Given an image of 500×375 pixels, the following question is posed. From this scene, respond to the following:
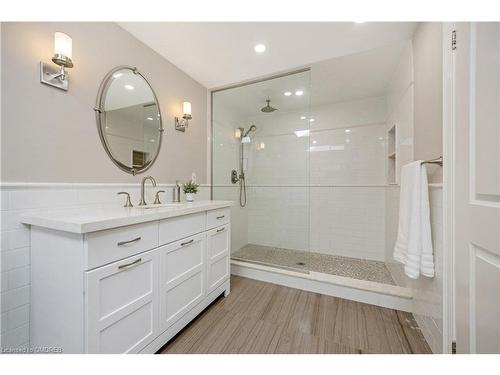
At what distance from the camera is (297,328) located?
1.41 meters

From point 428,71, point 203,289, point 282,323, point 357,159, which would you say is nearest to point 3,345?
point 203,289

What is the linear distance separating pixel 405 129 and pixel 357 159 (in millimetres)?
977

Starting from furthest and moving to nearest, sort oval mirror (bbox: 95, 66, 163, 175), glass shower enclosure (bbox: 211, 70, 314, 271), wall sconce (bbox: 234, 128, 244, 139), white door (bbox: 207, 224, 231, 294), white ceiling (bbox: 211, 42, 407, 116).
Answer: wall sconce (bbox: 234, 128, 244, 139) < glass shower enclosure (bbox: 211, 70, 314, 271) < white ceiling (bbox: 211, 42, 407, 116) < white door (bbox: 207, 224, 231, 294) < oval mirror (bbox: 95, 66, 163, 175)

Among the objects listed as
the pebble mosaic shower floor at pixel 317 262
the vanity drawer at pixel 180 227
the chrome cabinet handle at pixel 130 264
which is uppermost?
the vanity drawer at pixel 180 227

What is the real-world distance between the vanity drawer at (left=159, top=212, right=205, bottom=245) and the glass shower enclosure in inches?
42.4

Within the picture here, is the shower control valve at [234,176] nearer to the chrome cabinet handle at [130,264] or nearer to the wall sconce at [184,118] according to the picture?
the wall sconce at [184,118]

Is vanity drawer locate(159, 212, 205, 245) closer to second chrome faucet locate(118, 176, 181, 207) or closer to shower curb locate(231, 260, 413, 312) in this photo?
second chrome faucet locate(118, 176, 181, 207)

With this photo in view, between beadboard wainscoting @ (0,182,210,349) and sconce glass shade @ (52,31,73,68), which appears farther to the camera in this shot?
sconce glass shade @ (52,31,73,68)

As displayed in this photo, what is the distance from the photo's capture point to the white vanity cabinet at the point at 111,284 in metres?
0.83

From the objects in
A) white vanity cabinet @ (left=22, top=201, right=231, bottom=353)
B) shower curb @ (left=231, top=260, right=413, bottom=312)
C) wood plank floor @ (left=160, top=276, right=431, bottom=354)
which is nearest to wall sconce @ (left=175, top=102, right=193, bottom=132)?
white vanity cabinet @ (left=22, top=201, right=231, bottom=353)

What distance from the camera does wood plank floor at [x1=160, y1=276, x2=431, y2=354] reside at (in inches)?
48.9

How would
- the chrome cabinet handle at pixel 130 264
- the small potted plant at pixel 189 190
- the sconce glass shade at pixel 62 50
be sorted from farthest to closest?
1. the small potted plant at pixel 189 190
2. the sconce glass shade at pixel 62 50
3. the chrome cabinet handle at pixel 130 264

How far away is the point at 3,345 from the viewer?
3.14 feet

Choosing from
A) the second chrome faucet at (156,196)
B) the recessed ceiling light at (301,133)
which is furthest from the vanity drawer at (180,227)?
the recessed ceiling light at (301,133)
